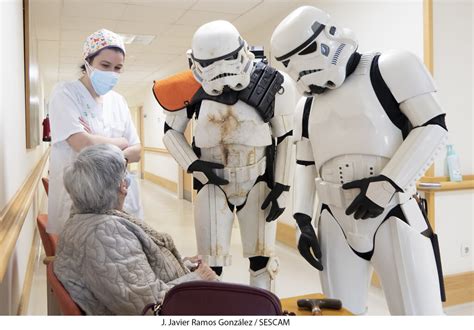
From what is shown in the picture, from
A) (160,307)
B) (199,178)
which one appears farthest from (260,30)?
(160,307)

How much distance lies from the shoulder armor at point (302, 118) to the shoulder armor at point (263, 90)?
25cm

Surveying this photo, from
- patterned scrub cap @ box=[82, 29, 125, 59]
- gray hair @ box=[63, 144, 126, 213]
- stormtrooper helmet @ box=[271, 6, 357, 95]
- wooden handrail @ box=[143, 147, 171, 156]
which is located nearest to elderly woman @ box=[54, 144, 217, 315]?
gray hair @ box=[63, 144, 126, 213]

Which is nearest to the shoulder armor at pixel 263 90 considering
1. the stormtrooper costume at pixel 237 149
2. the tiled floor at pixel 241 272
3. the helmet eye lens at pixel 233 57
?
the stormtrooper costume at pixel 237 149

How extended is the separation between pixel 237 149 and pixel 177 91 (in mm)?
441

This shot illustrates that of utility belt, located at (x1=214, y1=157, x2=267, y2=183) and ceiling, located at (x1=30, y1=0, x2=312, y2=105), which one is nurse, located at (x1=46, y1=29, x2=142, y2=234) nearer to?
utility belt, located at (x1=214, y1=157, x2=267, y2=183)

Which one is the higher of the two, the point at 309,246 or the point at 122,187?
the point at 122,187

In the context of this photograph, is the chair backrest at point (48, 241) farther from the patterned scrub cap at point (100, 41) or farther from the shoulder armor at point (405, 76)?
the shoulder armor at point (405, 76)

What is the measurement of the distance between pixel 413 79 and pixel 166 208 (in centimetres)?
599

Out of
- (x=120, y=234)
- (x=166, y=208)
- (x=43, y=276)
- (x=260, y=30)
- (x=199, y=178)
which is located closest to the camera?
(x=120, y=234)

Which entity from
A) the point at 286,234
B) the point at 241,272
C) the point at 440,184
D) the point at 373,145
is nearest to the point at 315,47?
the point at 373,145

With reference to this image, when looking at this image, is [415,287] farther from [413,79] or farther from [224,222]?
[224,222]

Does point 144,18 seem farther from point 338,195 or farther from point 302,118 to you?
point 338,195

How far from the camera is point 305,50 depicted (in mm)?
1630

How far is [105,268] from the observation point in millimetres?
1290
